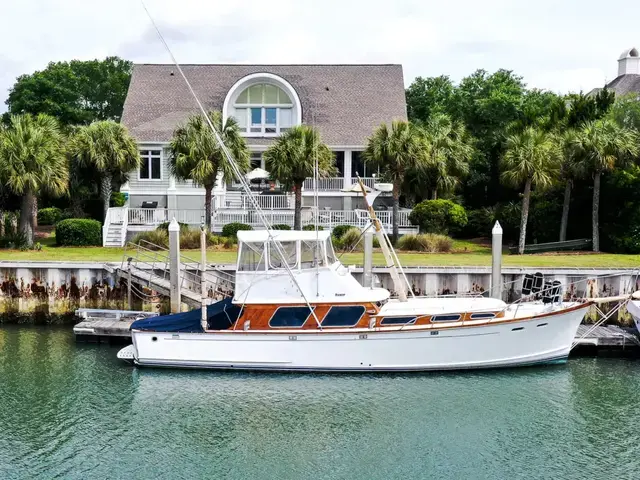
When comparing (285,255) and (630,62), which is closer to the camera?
(285,255)

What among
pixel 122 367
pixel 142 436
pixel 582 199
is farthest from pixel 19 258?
pixel 582 199

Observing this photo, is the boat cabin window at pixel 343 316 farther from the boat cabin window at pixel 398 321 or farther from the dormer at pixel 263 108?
the dormer at pixel 263 108

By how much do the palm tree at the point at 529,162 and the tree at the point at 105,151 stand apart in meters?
16.9

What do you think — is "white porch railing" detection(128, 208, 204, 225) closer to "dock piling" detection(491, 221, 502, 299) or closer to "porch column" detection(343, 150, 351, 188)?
"porch column" detection(343, 150, 351, 188)

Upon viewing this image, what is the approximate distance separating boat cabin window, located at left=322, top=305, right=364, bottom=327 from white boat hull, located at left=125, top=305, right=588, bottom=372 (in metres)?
0.26

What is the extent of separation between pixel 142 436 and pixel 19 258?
15592mm

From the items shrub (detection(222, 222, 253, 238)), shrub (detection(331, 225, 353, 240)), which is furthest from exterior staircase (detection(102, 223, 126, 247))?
shrub (detection(331, 225, 353, 240))

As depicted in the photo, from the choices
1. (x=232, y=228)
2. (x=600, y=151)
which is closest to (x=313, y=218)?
(x=232, y=228)

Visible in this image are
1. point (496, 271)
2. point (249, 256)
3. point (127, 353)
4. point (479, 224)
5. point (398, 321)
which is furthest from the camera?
point (479, 224)

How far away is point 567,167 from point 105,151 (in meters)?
20.5

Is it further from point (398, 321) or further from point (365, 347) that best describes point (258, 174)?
point (398, 321)

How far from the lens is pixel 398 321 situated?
22516 mm

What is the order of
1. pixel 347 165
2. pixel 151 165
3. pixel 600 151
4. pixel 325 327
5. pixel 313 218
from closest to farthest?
1. pixel 325 327
2. pixel 600 151
3. pixel 313 218
4. pixel 347 165
5. pixel 151 165

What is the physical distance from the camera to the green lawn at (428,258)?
30828 mm
